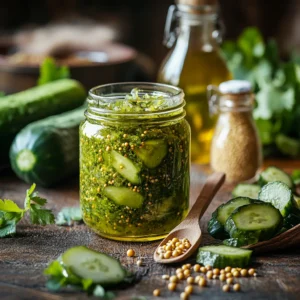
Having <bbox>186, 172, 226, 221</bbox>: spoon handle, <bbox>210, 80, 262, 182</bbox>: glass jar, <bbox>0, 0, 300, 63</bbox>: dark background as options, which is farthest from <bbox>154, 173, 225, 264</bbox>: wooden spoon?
<bbox>0, 0, 300, 63</bbox>: dark background

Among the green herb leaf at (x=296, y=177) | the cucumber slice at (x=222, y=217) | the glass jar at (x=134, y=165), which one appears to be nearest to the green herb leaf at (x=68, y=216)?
the glass jar at (x=134, y=165)

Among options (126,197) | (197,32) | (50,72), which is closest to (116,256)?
(126,197)

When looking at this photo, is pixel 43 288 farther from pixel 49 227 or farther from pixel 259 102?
pixel 259 102

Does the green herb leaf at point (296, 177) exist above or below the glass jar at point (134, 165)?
below

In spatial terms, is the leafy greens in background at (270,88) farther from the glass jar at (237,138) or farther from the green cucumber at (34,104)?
the green cucumber at (34,104)

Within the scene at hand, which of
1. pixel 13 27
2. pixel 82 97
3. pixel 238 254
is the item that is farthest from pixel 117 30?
pixel 238 254

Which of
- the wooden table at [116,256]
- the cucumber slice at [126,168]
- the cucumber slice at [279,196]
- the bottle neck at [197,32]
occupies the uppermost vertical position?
the bottle neck at [197,32]

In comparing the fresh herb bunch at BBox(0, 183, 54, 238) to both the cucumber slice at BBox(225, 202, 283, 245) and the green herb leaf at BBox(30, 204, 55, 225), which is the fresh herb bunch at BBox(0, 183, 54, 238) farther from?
the cucumber slice at BBox(225, 202, 283, 245)
